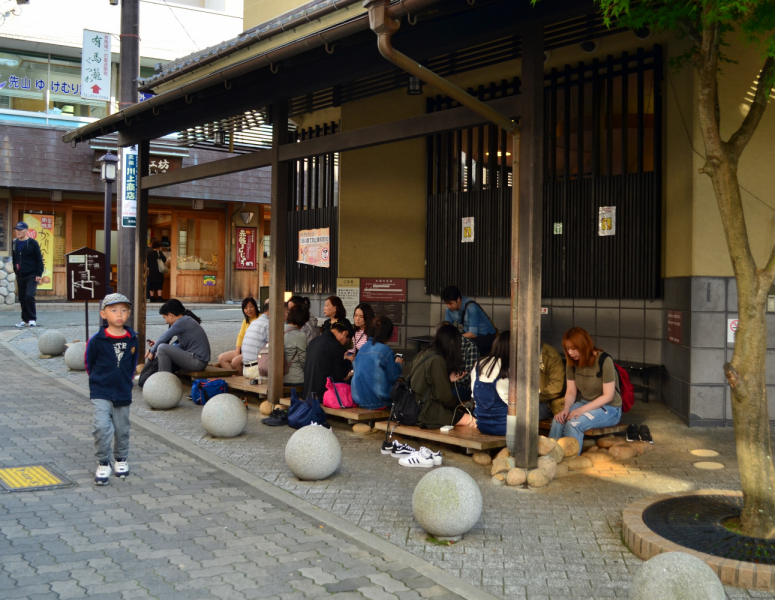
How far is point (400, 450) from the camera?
288 inches

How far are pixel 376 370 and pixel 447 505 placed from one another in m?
3.23

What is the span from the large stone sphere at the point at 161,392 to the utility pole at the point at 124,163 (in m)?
3.30

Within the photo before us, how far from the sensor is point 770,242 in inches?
325

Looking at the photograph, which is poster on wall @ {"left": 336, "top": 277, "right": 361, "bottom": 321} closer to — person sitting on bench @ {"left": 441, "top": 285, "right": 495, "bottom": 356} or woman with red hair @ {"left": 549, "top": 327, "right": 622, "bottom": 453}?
person sitting on bench @ {"left": 441, "top": 285, "right": 495, "bottom": 356}

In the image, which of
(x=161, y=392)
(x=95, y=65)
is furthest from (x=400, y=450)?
(x=95, y=65)

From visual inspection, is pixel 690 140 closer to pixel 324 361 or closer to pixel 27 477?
pixel 324 361

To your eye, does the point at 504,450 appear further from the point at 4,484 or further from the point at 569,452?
the point at 4,484

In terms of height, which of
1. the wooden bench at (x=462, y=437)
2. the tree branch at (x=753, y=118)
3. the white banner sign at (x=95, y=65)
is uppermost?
the white banner sign at (x=95, y=65)

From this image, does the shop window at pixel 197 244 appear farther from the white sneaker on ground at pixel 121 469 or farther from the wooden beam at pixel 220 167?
the white sneaker on ground at pixel 121 469

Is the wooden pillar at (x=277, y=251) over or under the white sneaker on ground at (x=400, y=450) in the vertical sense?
over

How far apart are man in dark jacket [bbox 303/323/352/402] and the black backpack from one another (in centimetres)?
136

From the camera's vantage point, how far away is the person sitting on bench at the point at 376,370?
8117 mm

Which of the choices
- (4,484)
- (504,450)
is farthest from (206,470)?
(504,450)

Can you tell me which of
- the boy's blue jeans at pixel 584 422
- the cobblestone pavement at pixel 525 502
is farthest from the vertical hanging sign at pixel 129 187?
the boy's blue jeans at pixel 584 422
